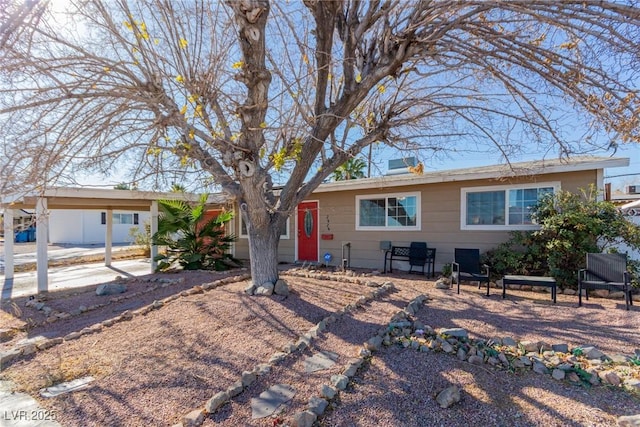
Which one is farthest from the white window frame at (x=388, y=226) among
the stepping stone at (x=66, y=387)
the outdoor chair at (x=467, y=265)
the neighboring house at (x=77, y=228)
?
the neighboring house at (x=77, y=228)

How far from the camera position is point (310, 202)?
10602mm

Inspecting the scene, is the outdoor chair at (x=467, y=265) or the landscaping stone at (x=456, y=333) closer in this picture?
the landscaping stone at (x=456, y=333)

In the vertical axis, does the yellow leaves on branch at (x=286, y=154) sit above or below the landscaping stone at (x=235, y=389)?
above

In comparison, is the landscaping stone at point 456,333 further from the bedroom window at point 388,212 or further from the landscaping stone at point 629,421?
the bedroom window at point 388,212

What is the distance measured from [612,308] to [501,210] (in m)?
2.90

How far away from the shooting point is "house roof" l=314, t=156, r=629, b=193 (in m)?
6.16

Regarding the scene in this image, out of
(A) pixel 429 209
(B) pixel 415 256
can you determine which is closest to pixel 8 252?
(B) pixel 415 256

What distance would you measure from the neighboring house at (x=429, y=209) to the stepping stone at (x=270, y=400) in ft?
16.0

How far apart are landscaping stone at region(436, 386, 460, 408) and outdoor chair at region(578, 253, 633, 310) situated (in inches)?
157

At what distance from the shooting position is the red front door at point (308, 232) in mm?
10492

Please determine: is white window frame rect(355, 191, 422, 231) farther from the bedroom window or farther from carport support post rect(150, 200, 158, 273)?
carport support post rect(150, 200, 158, 273)

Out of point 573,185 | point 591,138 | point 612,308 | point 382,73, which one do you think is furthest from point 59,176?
point 573,185

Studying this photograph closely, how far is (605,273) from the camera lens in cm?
539

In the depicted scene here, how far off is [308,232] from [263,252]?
543cm
